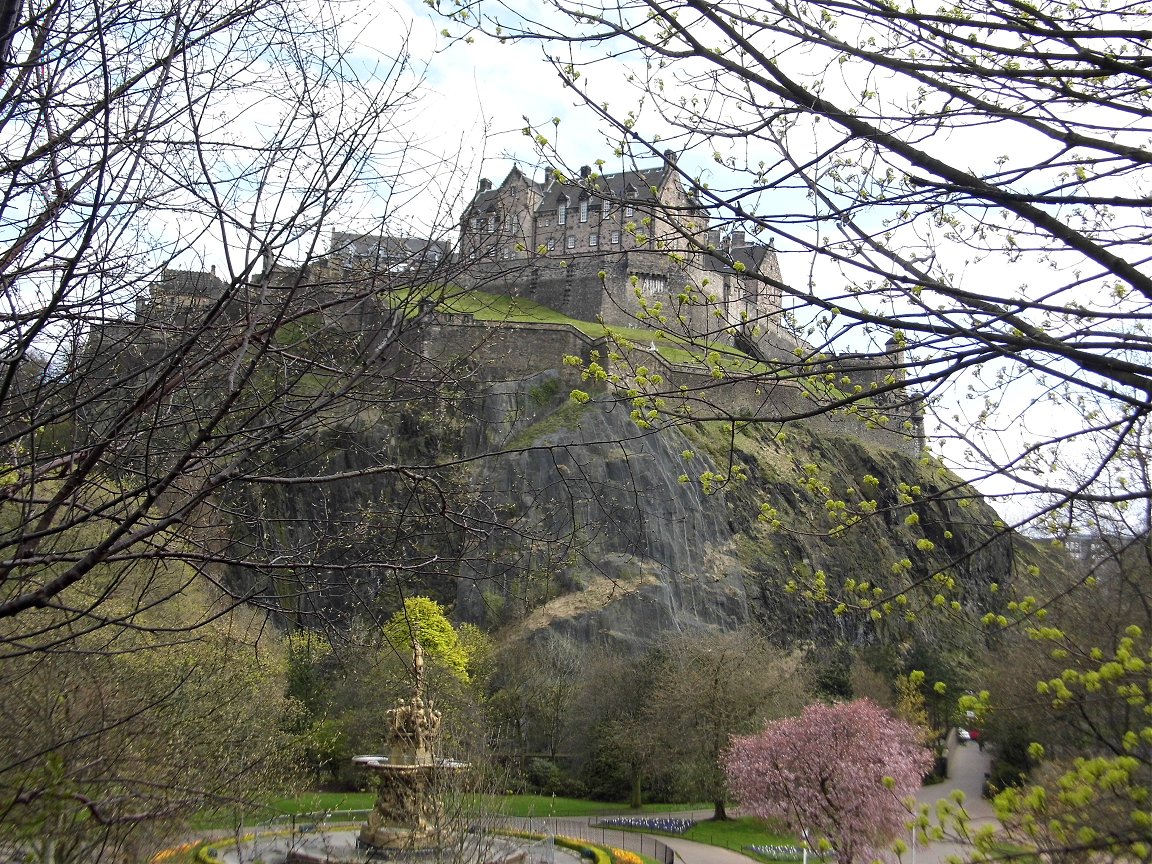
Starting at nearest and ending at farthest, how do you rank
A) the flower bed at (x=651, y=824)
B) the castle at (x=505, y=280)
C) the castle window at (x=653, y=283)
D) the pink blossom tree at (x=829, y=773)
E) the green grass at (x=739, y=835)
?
the castle at (x=505, y=280)
the pink blossom tree at (x=829, y=773)
the green grass at (x=739, y=835)
the flower bed at (x=651, y=824)
the castle window at (x=653, y=283)

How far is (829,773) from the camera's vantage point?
Result: 21.2 m

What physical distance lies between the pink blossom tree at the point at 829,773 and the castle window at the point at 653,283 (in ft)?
97.9

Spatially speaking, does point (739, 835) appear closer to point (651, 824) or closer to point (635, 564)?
point (651, 824)

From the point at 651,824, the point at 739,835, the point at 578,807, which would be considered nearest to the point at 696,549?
the point at 578,807

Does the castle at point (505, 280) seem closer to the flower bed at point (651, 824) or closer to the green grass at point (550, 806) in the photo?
the green grass at point (550, 806)

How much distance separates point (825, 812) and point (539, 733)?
1201cm

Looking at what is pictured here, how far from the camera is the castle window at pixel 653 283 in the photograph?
163ft

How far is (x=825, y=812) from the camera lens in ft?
68.3

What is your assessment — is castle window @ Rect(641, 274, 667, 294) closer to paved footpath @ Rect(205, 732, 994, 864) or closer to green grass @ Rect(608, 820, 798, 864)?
paved footpath @ Rect(205, 732, 994, 864)

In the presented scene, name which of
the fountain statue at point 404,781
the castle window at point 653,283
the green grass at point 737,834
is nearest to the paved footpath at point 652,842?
the green grass at point 737,834

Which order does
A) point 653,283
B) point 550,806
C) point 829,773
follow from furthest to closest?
1. point 653,283
2. point 550,806
3. point 829,773

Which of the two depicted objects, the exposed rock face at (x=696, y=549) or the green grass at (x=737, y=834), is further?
the exposed rock face at (x=696, y=549)

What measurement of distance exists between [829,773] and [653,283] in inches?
1342

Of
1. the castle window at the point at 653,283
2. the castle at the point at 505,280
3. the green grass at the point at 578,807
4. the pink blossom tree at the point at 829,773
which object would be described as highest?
the castle window at the point at 653,283
